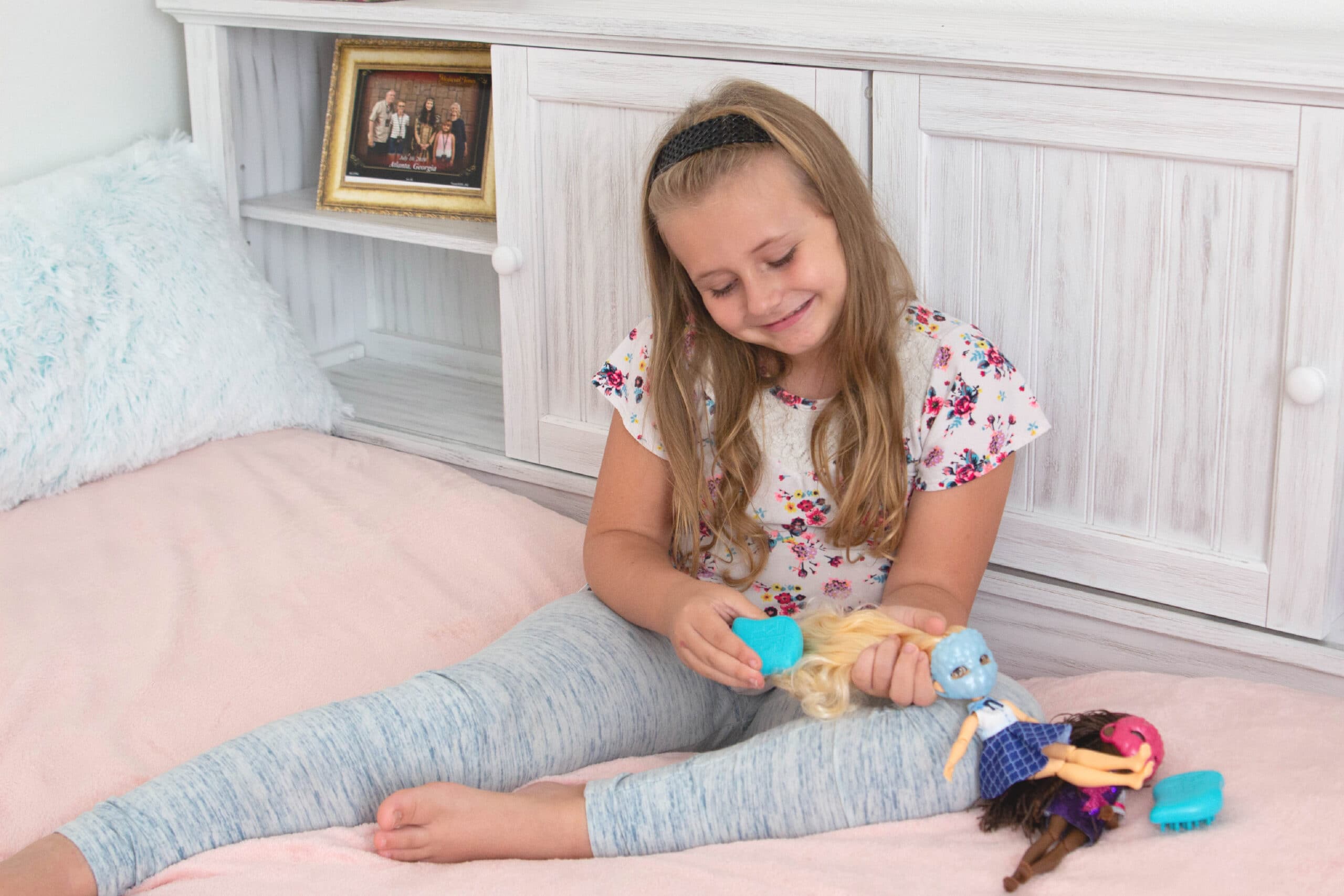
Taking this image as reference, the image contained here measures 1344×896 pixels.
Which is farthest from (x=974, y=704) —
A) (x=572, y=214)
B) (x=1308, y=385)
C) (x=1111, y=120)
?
(x=572, y=214)

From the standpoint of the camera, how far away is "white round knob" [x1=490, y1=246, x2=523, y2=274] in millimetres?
1509

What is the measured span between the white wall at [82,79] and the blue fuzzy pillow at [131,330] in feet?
0.19

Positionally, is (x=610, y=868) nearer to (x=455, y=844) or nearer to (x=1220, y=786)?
(x=455, y=844)

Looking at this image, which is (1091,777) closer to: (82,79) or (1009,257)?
(1009,257)

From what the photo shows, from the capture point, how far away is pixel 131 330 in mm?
1566

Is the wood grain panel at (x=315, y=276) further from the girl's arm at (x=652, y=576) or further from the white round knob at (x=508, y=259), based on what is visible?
the girl's arm at (x=652, y=576)

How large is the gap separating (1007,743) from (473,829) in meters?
0.37

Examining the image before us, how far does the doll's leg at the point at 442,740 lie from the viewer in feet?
3.06

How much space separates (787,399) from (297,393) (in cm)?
79

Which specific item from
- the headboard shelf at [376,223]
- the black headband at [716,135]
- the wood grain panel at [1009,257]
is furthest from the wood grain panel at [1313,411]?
the headboard shelf at [376,223]

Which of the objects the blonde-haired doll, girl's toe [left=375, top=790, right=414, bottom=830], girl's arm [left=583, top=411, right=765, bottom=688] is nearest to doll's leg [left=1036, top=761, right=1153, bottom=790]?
the blonde-haired doll

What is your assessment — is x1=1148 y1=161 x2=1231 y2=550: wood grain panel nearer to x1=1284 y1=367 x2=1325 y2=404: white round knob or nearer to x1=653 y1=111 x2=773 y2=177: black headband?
x1=1284 y1=367 x2=1325 y2=404: white round knob

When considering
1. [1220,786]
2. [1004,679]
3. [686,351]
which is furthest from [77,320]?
[1220,786]

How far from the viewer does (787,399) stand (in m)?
1.19
